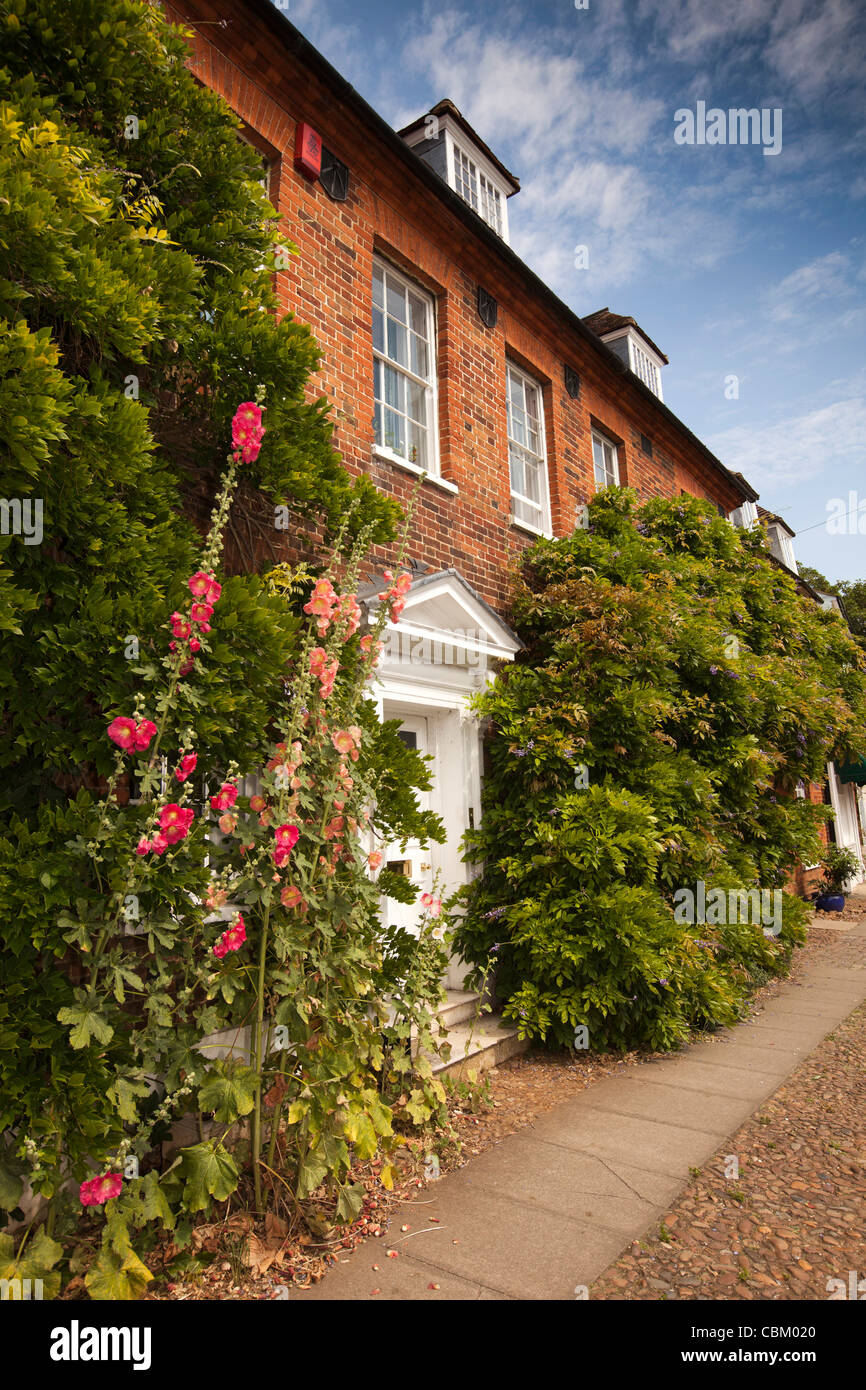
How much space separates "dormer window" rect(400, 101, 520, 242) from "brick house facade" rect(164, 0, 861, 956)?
1.5 inches

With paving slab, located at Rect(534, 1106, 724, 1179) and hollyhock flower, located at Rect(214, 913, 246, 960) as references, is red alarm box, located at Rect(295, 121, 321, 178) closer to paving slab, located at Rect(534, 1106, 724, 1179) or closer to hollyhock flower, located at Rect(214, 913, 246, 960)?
hollyhock flower, located at Rect(214, 913, 246, 960)

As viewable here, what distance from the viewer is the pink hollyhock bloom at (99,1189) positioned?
249 centimetres

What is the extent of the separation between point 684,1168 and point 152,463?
409 cm

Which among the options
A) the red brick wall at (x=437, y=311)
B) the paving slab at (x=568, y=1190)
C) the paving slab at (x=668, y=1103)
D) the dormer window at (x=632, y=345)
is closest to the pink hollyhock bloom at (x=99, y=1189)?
the paving slab at (x=568, y=1190)

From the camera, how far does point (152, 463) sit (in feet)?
9.68

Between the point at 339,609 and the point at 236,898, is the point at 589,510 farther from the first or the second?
the point at 236,898

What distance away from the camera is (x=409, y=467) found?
20.4 ft

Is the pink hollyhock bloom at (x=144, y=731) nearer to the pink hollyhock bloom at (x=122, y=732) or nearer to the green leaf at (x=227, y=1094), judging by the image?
the pink hollyhock bloom at (x=122, y=732)

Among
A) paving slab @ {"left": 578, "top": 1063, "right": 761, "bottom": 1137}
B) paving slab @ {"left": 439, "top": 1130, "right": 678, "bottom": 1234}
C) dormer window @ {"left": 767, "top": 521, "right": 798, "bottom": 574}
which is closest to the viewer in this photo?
paving slab @ {"left": 439, "top": 1130, "right": 678, "bottom": 1234}

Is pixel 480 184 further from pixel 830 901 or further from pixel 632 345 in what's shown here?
pixel 830 901

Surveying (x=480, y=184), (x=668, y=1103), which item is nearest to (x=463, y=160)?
(x=480, y=184)

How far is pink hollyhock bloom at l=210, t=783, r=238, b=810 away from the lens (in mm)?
2867

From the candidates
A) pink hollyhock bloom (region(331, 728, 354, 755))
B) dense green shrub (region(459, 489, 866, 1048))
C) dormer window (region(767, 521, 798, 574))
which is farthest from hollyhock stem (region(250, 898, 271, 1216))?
dormer window (region(767, 521, 798, 574))
